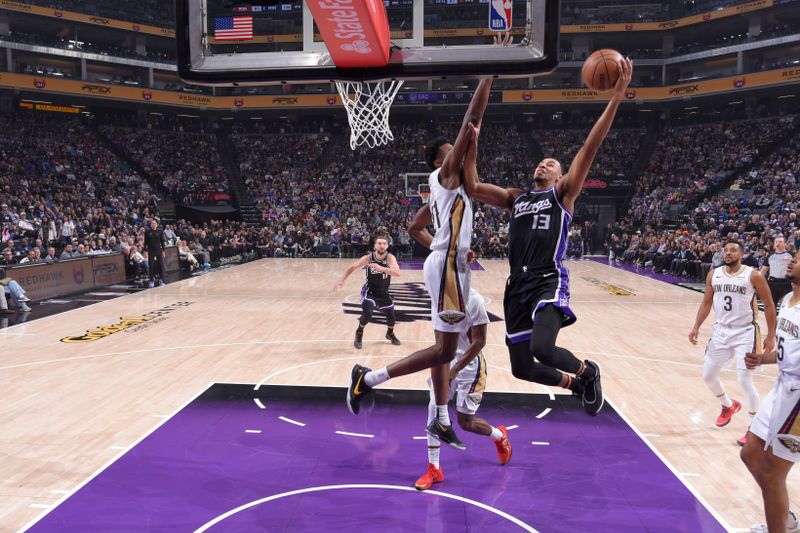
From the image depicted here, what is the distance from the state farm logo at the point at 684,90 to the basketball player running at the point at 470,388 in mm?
29789

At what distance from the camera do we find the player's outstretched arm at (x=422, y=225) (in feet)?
14.3

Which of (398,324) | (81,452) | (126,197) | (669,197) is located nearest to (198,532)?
(81,452)

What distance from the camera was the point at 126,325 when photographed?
10531 mm

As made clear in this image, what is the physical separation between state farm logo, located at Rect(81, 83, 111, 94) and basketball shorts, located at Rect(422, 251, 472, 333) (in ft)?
101

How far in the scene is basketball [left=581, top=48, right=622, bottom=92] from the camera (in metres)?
3.61

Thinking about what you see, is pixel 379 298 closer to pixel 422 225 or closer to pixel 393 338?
pixel 393 338

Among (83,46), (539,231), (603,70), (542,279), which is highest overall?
(83,46)

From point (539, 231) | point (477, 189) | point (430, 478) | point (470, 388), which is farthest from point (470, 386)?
point (477, 189)

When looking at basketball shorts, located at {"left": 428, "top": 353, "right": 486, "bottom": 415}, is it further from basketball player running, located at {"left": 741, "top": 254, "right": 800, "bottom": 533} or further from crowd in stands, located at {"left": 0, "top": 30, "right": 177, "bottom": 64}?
crowd in stands, located at {"left": 0, "top": 30, "right": 177, "bottom": 64}

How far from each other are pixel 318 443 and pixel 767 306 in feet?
12.8

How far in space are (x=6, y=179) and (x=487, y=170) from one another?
811 inches

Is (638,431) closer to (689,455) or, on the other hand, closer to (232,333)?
(689,455)

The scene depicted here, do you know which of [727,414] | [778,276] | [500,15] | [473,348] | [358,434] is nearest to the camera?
[473,348]

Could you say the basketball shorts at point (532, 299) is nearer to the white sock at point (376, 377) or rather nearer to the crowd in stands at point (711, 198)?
the white sock at point (376, 377)
